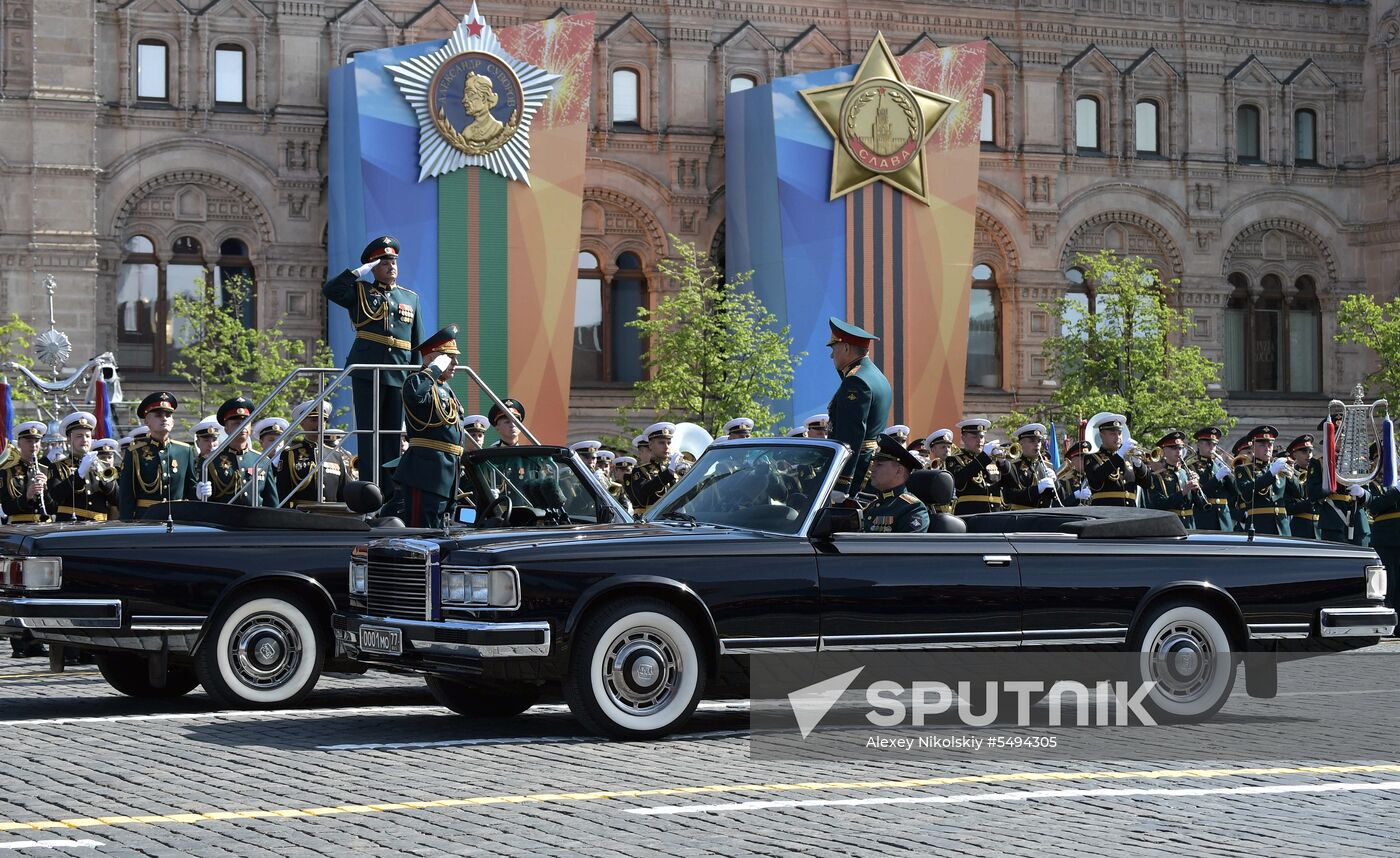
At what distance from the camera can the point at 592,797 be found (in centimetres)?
898

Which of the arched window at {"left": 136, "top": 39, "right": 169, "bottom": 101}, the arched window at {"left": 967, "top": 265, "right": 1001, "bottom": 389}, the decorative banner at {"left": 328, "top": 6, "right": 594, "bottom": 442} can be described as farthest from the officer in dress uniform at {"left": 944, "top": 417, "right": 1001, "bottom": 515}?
the arched window at {"left": 967, "top": 265, "right": 1001, "bottom": 389}

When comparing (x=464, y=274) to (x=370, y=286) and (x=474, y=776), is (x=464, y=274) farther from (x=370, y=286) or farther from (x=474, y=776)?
(x=474, y=776)

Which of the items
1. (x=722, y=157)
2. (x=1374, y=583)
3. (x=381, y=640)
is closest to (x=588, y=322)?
(x=722, y=157)

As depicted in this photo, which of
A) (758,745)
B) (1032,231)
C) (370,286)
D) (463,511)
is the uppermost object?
(1032,231)

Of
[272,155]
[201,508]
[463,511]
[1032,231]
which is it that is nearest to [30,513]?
[201,508]

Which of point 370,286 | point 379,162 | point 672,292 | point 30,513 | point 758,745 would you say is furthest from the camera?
point 672,292

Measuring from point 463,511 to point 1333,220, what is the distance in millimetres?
39017

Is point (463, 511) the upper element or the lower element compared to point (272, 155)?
lower

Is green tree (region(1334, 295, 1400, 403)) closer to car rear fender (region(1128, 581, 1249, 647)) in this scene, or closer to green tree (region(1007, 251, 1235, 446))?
green tree (region(1007, 251, 1235, 446))

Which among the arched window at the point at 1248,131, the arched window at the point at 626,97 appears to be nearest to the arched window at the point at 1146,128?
the arched window at the point at 1248,131

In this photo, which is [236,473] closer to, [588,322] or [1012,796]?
[1012,796]

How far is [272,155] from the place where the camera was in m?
40.3

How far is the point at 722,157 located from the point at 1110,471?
896 inches

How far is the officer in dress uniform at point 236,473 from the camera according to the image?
15.0 metres
